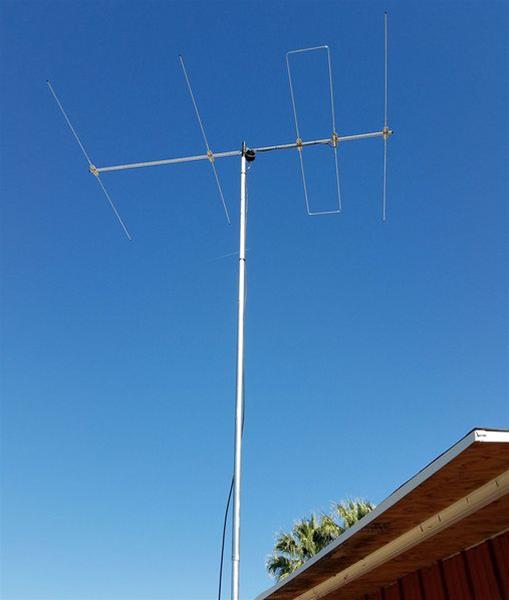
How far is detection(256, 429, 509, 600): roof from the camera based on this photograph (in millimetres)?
2215

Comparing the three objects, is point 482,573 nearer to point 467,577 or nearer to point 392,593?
point 467,577

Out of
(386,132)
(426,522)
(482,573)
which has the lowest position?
(482,573)

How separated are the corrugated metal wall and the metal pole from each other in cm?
129

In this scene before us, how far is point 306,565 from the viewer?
12.1 feet

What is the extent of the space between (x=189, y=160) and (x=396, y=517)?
3.98 meters

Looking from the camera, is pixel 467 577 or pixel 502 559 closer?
pixel 502 559

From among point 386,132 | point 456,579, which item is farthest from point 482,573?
point 386,132

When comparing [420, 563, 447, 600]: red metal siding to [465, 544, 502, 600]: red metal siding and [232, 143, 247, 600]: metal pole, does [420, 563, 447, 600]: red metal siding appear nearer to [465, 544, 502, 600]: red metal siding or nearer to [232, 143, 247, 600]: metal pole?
[465, 544, 502, 600]: red metal siding

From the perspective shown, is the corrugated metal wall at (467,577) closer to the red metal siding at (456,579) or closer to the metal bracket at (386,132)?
the red metal siding at (456,579)

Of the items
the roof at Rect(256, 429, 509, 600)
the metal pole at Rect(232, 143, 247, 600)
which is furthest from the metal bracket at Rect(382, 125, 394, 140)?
the roof at Rect(256, 429, 509, 600)

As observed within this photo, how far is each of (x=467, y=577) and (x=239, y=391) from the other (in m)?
1.89

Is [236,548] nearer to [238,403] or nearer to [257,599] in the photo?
[238,403]

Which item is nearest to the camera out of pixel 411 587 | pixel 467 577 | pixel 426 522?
pixel 426 522

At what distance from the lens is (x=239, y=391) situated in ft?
13.4
